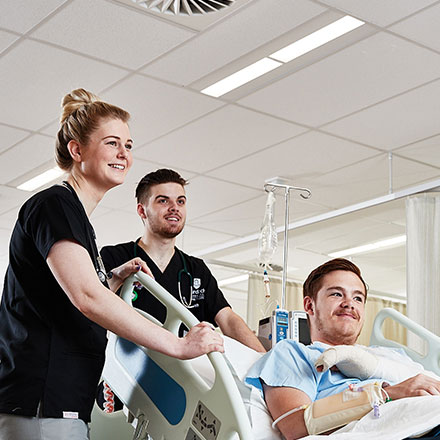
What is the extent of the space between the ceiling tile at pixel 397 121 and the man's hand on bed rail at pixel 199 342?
8.13ft

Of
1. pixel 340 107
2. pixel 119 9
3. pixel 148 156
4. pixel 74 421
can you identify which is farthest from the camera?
pixel 148 156

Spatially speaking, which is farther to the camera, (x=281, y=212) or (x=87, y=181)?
(x=281, y=212)

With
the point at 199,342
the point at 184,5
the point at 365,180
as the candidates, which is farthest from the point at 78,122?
the point at 365,180

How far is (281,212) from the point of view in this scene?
570cm

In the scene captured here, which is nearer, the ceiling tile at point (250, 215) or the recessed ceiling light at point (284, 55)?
the recessed ceiling light at point (284, 55)

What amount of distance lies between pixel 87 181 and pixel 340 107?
2.40 metres

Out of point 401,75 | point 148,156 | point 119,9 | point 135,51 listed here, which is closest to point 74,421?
point 119,9

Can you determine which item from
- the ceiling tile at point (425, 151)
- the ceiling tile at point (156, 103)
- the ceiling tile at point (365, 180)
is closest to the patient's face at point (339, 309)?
the ceiling tile at point (156, 103)

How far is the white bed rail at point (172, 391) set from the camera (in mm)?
1609

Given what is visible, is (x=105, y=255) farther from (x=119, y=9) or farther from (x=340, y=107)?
(x=340, y=107)

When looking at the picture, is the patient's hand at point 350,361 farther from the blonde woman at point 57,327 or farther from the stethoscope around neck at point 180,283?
the stethoscope around neck at point 180,283

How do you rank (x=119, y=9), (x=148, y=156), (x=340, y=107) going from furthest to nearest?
(x=148, y=156), (x=340, y=107), (x=119, y=9)

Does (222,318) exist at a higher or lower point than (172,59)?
lower

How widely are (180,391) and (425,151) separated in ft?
10.00
